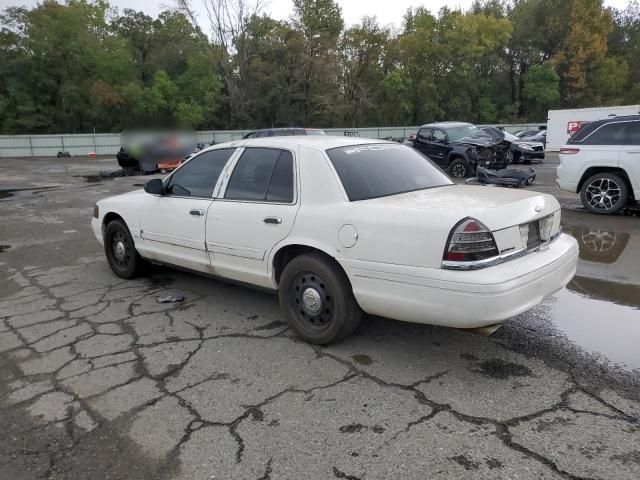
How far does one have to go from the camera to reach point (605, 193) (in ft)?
29.2

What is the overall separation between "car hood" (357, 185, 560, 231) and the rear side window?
5.77 m

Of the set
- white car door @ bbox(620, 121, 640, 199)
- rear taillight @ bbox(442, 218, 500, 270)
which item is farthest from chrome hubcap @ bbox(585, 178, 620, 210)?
rear taillight @ bbox(442, 218, 500, 270)

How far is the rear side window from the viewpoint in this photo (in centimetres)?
855

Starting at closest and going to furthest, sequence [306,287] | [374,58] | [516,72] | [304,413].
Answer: [304,413] → [306,287] → [374,58] → [516,72]

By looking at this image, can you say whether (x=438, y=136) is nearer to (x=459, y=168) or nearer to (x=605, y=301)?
(x=459, y=168)

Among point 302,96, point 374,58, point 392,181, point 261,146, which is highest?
point 374,58

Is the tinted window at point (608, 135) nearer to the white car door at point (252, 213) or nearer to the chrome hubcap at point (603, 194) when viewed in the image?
the chrome hubcap at point (603, 194)

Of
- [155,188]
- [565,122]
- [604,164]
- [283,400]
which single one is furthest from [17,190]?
A: [565,122]

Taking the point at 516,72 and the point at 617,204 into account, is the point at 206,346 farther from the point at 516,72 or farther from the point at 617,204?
the point at 516,72

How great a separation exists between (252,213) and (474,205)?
1.78 metres

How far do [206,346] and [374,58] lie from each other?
5320 centimetres

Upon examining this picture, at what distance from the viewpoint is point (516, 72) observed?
196 ft

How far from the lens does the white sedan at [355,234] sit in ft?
10.5

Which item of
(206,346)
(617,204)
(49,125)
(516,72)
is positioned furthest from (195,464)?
(516,72)
